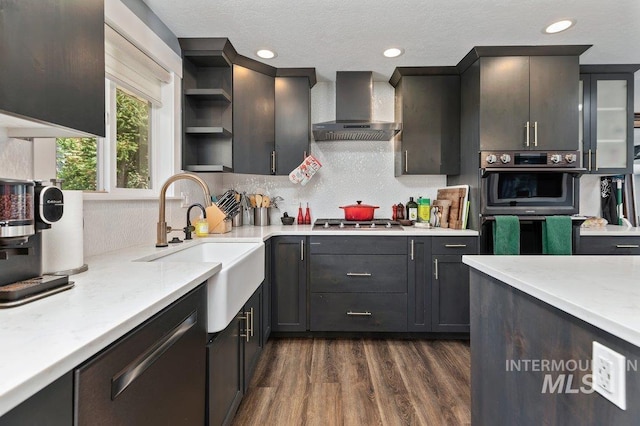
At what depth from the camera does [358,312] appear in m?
2.62

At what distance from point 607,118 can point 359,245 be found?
7.86 ft

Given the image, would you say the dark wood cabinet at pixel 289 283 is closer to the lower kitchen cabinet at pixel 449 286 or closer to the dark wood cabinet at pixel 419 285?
the dark wood cabinet at pixel 419 285

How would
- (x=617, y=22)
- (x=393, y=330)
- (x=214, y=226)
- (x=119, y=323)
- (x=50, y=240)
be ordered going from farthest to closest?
(x=393, y=330), (x=214, y=226), (x=617, y=22), (x=50, y=240), (x=119, y=323)

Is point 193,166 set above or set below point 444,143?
below

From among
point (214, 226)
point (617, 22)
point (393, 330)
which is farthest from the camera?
point (393, 330)

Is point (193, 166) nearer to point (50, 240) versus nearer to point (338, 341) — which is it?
point (50, 240)

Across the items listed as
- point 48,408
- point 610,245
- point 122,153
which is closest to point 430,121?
point 610,245

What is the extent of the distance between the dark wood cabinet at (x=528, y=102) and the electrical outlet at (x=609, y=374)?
2.10 m

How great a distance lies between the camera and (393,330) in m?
2.61

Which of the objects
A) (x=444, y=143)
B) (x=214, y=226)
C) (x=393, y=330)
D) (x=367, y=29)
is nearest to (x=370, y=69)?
(x=367, y=29)

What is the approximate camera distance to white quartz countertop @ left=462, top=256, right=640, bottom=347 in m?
0.66

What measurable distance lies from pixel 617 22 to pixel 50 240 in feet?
10.9

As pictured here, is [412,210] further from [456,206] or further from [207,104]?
[207,104]

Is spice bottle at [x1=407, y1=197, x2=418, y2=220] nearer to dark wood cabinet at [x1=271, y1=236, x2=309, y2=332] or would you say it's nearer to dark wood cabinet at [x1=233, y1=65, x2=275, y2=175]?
dark wood cabinet at [x1=271, y1=236, x2=309, y2=332]
